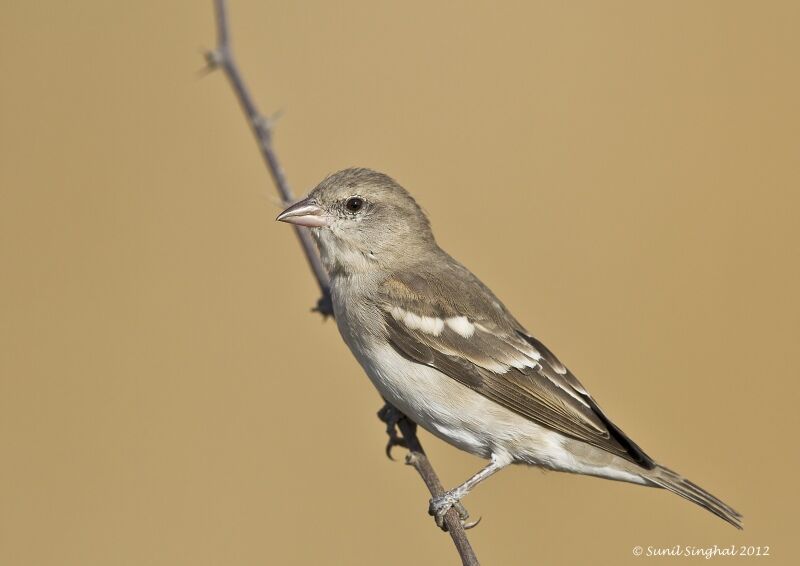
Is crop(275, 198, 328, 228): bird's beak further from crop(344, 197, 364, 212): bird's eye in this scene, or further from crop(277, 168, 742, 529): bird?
crop(344, 197, 364, 212): bird's eye

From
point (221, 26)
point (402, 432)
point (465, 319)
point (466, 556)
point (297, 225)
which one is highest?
point (221, 26)

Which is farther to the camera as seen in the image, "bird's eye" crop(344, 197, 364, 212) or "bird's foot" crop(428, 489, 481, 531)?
"bird's eye" crop(344, 197, 364, 212)

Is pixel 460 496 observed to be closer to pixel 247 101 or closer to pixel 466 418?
pixel 466 418

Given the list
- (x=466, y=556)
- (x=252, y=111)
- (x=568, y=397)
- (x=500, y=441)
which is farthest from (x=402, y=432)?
(x=252, y=111)

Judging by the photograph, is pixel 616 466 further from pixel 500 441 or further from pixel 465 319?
pixel 465 319

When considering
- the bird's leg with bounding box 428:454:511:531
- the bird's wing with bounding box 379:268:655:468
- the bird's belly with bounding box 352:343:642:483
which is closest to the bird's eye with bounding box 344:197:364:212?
the bird's wing with bounding box 379:268:655:468

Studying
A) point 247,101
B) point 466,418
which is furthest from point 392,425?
point 247,101
